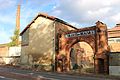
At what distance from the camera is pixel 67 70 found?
41.5m

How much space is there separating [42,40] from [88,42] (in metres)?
11.5

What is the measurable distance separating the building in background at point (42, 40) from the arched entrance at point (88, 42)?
2127 millimetres

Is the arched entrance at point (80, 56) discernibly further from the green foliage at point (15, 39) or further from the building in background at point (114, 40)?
the green foliage at point (15, 39)

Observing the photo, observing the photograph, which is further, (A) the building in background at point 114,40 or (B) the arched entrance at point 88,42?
(A) the building in background at point 114,40

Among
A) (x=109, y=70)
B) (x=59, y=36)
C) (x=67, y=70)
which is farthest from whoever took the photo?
(x=59, y=36)

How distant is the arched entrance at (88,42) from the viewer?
119 ft

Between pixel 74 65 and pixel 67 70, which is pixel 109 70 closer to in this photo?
pixel 67 70

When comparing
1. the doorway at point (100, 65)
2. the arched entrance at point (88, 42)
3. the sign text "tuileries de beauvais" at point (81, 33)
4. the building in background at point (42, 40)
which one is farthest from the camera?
the building in background at point (42, 40)

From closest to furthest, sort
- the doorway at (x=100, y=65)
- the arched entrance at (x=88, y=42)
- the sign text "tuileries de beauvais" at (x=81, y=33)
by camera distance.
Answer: the doorway at (x=100, y=65) → the arched entrance at (x=88, y=42) → the sign text "tuileries de beauvais" at (x=81, y=33)

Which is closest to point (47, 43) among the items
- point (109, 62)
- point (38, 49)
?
point (38, 49)

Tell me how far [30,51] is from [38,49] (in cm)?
265

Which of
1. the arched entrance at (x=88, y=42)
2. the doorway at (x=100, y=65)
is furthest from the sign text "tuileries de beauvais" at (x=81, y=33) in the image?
the doorway at (x=100, y=65)

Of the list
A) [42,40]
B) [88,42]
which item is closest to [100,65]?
[88,42]

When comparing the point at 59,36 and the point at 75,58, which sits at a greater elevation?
the point at 59,36
